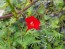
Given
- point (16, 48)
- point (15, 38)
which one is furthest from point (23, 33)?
point (16, 48)

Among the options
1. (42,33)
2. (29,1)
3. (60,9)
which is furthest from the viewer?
(60,9)

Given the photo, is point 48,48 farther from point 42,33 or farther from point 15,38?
point 15,38

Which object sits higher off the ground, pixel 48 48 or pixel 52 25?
pixel 52 25

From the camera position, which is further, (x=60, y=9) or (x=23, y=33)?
(x=60, y=9)

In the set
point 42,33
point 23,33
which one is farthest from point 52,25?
point 23,33

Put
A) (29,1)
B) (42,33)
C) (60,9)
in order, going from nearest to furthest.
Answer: (29,1) → (42,33) → (60,9)

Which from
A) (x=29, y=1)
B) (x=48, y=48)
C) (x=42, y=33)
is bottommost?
(x=48, y=48)
